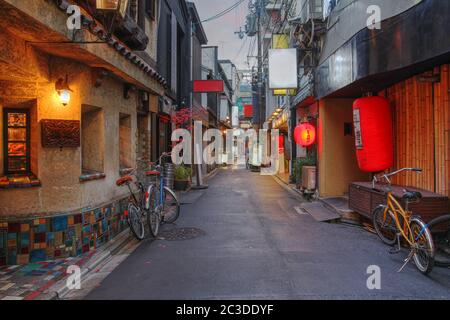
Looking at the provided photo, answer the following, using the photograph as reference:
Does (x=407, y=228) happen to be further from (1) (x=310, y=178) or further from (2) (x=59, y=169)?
(1) (x=310, y=178)

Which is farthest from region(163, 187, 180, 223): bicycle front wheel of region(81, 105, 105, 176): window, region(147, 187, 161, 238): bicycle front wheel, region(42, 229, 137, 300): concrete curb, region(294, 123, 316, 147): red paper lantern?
region(294, 123, 316, 147): red paper lantern

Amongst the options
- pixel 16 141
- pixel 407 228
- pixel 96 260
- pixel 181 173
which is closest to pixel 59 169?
pixel 16 141

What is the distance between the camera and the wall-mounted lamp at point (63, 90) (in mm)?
6797

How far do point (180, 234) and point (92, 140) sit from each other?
2.99 m

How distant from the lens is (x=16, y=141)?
7023mm

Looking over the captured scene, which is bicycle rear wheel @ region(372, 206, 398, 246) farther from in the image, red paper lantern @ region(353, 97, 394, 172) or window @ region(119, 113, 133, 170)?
window @ region(119, 113, 133, 170)

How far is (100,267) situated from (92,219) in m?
1.17

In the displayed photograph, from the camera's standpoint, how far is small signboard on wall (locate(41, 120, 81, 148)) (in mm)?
6762

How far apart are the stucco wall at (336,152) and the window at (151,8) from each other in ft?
22.3

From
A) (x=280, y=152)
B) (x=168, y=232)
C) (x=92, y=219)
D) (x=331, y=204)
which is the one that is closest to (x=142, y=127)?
(x=168, y=232)

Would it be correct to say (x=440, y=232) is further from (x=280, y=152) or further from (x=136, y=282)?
(x=280, y=152)

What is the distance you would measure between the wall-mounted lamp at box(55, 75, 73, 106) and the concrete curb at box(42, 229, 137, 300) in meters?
2.90

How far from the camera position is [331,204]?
12383mm
